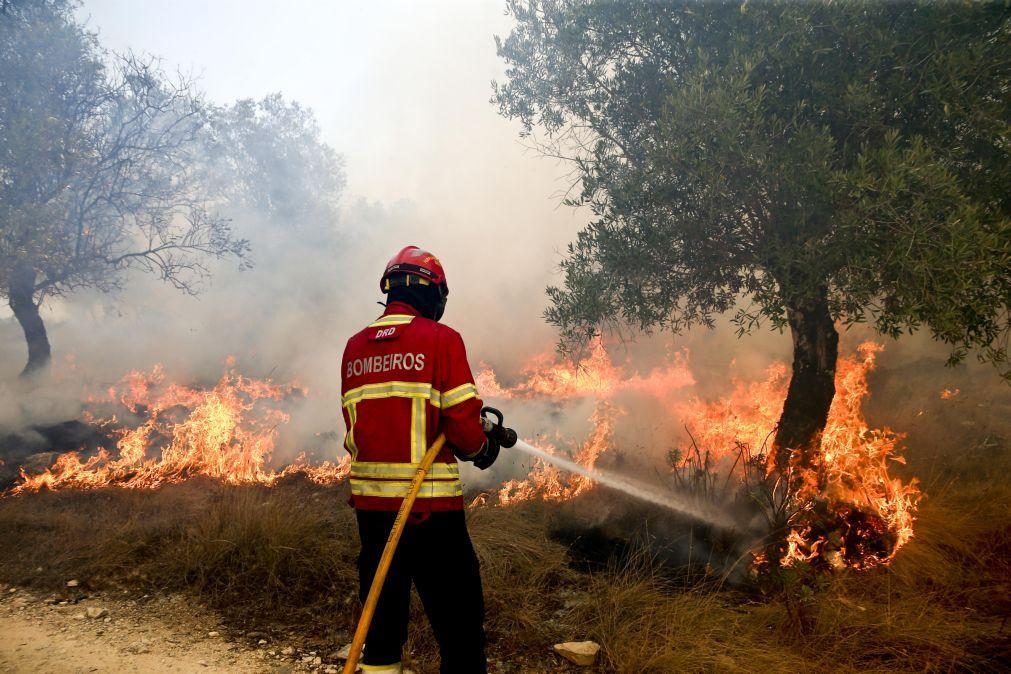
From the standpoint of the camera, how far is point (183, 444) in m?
9.24

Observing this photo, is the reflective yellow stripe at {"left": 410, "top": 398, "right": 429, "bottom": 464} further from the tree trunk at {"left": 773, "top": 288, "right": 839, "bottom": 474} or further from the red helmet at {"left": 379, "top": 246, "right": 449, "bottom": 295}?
the tree trunk at {"left": 773, "top": 288, "right": 839, "bottom": 474}

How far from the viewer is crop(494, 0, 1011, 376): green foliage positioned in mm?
4516

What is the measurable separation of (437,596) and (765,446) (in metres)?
5.83

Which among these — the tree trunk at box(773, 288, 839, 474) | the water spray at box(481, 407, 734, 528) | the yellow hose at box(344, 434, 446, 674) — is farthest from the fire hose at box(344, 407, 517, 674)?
the tree trunk at box(773, 288, 839, 474)

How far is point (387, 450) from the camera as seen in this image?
275 cm

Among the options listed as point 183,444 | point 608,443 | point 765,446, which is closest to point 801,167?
point 765,446

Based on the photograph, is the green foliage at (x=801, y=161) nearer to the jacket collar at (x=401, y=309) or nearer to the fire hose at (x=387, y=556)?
the jacket collar at (x=401, y=309)

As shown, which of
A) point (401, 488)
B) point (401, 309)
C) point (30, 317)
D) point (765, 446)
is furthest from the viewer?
point (30, 317)

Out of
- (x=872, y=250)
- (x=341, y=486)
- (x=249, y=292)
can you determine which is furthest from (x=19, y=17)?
(x=872, y=250)

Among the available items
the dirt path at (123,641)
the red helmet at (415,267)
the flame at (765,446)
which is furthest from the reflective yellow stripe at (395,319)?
the flame at (765,446)

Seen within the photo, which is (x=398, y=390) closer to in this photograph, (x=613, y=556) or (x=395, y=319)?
(x=395, y=319)

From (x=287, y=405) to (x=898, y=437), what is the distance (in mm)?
10629

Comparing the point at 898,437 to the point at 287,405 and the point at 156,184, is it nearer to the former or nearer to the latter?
the point at 287,405

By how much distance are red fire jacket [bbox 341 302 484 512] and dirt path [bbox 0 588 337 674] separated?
213 centimetres
